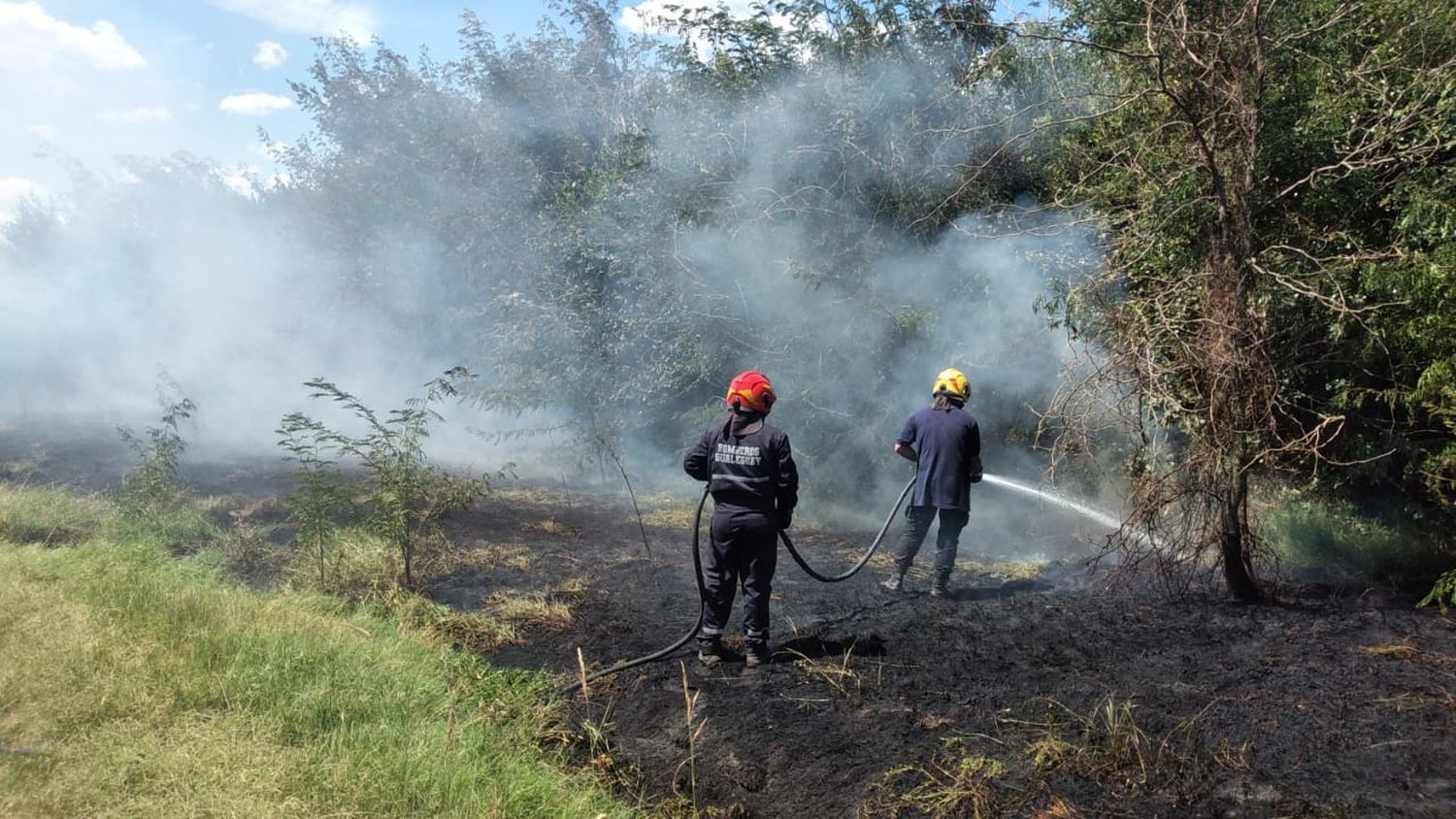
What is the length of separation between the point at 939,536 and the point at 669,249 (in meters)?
6.33

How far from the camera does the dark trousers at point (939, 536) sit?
6469mm

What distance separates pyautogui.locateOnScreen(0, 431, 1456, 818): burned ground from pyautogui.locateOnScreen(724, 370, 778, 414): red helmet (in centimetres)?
149

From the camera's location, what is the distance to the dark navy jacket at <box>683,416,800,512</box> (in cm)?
507

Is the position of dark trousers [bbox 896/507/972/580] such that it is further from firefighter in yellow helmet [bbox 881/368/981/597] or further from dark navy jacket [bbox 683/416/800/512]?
dark navy jacket [bbox 683/416/800/512]

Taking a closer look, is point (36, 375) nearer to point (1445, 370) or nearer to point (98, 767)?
point (98, 767)

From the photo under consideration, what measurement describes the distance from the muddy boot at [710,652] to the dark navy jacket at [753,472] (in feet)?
2.60

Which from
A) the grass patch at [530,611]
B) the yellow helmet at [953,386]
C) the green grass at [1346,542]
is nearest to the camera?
the grass patch at [530,611]

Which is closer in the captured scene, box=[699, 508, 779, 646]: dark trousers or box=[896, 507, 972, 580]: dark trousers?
box=[699, 508, 779, 646]: dark trousers

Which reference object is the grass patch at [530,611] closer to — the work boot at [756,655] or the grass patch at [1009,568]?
the work boot at [756,655]

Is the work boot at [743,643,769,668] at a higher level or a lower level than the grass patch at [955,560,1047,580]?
lower

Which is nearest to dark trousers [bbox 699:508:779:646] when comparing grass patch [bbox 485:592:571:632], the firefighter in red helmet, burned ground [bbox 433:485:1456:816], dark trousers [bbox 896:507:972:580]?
the firefighter in red helmet

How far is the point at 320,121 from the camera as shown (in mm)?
20688

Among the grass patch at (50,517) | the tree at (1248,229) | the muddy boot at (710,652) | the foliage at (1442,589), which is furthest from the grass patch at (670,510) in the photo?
the foliage at (1442,589)

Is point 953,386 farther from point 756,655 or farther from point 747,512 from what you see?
point 756,655
